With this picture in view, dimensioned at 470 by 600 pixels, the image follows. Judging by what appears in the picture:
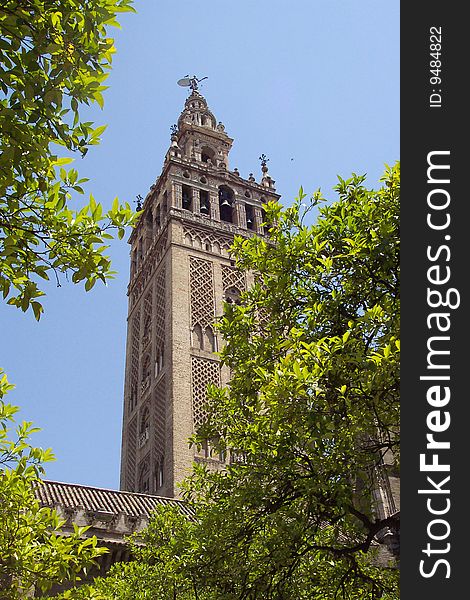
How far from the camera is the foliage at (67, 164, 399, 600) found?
701 cm

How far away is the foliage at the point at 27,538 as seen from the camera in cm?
632

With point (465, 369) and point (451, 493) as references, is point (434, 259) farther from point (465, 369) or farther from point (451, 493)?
point (451, 493)

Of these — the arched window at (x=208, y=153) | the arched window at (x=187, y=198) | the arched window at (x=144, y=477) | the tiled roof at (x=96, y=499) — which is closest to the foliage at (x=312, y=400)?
the tiled roof at (x=96, y=499)

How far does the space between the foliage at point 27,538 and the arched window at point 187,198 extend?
28.7 meters

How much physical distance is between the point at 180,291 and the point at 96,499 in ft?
40.8

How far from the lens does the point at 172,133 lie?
40.3 metres

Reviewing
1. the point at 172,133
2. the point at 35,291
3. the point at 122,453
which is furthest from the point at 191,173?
the point at 35,291

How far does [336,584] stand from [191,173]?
3041cm

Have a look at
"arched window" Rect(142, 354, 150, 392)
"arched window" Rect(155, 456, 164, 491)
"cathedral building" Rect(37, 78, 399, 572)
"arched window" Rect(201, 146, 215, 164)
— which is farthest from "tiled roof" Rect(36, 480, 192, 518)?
"arched window" Rect(201, 146, 215, 164)

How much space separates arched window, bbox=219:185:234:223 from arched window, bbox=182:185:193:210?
2.00m

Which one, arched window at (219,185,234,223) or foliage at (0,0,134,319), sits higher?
arched window at (219,185,234,223)

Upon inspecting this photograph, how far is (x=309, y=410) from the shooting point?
6.93m

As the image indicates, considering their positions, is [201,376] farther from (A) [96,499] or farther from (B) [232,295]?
(A) [96,499]

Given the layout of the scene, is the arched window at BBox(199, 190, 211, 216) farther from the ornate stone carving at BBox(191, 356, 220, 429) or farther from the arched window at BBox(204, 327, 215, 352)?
the ornate stone carving at BBox(191, 356, 220, 429)
